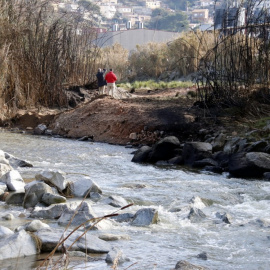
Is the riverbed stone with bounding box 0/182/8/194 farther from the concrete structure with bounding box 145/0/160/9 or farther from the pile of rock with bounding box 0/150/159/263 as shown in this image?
the concrete structure with bounding box 145/0/160/9

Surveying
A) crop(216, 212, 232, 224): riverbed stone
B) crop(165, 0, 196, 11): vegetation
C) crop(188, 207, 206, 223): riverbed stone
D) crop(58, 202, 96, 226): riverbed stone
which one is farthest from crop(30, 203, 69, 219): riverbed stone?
crop(165, 0, 196, 11): vegetation

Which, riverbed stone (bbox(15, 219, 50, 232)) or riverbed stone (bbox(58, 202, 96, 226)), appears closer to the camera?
riverbed stone (bbox(15, 219, 50, 232))

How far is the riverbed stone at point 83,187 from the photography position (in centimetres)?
838

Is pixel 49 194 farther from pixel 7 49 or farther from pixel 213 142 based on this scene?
pixel 7 49

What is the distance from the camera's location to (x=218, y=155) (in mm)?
12188

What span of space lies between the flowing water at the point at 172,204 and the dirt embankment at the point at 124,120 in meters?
1.07

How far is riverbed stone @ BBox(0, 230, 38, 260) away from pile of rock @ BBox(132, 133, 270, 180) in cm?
630

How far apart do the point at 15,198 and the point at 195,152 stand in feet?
17.6

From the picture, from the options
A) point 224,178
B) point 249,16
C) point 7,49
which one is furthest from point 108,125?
point 224,178

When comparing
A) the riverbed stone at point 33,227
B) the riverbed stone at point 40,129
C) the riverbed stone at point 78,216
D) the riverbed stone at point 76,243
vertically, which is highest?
the riverbed stone at point 76,243

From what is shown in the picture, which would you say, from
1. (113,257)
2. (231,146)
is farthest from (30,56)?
(113,257)

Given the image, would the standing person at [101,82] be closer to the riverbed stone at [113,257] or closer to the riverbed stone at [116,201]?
the riverbed stone at [116,201]

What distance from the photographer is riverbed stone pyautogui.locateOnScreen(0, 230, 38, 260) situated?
5051 millimetres

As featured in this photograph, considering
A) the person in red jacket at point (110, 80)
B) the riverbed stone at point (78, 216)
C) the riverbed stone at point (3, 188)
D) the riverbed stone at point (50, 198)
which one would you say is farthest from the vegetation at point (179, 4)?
the riverbed stone at point (78, 216)
